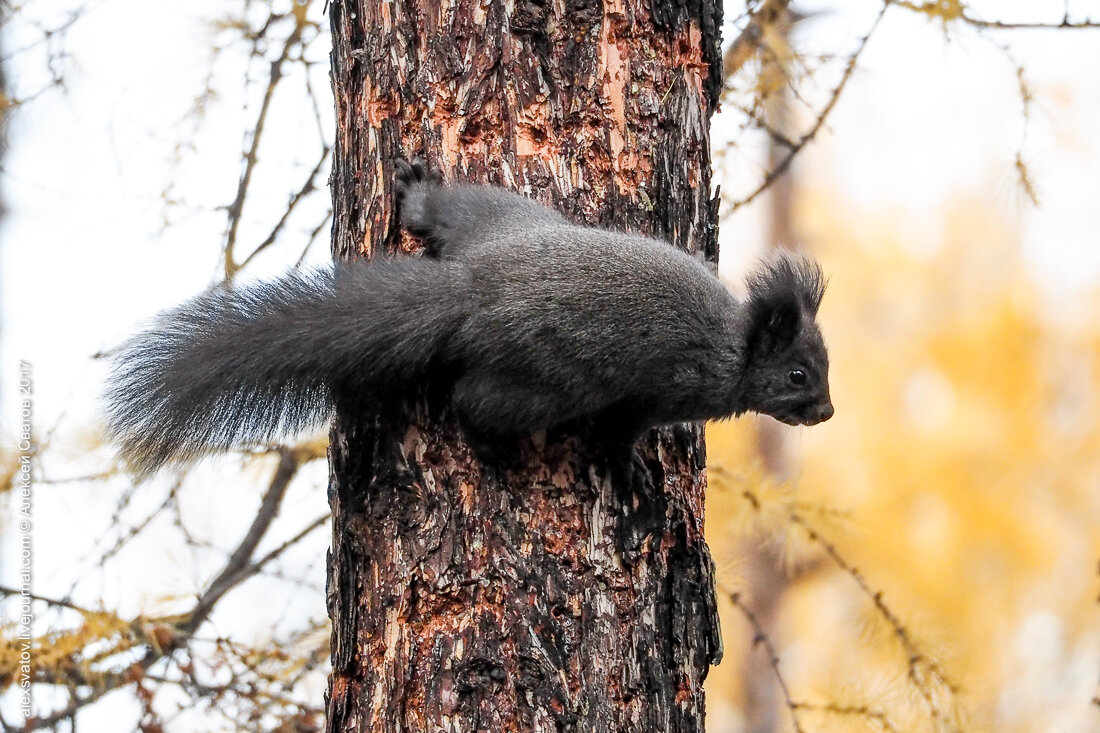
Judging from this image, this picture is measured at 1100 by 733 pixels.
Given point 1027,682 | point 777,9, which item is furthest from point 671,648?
point 1027,682

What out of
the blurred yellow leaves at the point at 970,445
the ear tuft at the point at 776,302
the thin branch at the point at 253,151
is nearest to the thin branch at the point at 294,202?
the thin branch at the point at 253,151

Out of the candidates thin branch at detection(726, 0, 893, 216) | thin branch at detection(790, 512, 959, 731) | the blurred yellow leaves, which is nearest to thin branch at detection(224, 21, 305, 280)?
thin branch at detection(726, 0, 893, 216)

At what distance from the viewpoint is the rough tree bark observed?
182 cm

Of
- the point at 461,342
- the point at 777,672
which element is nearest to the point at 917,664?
the point at 777,672

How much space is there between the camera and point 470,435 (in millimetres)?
1887

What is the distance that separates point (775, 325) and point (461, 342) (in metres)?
0.67

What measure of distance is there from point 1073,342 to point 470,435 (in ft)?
37.7

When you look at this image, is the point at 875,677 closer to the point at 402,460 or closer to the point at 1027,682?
the point at 402,460

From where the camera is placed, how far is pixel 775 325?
2135 millimetres

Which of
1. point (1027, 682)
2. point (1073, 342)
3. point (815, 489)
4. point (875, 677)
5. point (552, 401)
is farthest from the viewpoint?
point (1073, 342)

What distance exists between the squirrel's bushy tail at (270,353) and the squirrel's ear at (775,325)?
624 millimetres

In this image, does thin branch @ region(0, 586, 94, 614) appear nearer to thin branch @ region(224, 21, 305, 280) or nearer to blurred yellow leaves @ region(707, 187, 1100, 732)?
thin branch @ region(224, 21, 305, 280)

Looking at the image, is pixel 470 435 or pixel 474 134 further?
pixel 474 134

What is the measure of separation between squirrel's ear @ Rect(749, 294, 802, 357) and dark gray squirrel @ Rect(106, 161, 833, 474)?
102 millimetres
